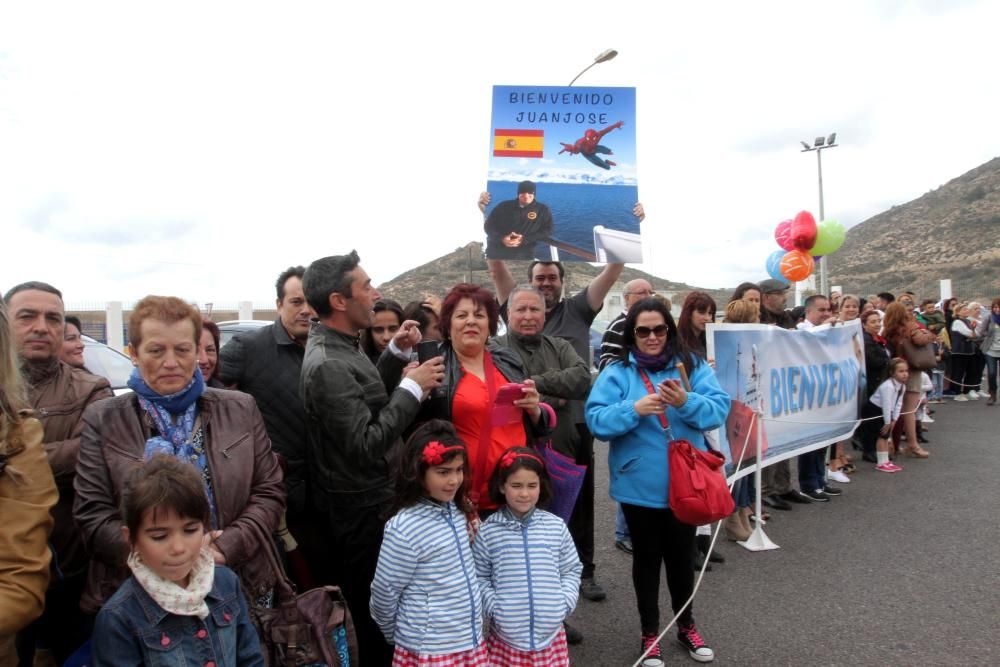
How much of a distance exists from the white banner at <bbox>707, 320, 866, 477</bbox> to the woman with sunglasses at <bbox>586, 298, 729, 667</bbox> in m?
1.52

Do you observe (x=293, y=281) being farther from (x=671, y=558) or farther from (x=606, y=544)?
(x=606, y=544)

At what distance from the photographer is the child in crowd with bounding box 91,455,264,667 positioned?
75.5 inches

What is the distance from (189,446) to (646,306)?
233 centimetres

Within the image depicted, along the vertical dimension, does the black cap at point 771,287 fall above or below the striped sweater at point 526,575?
above

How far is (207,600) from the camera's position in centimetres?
206

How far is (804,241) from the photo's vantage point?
1155 centimetres

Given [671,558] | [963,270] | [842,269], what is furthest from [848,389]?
[842,269]

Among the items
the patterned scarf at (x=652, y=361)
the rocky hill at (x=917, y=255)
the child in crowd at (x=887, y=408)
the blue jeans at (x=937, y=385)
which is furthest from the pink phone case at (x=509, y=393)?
the rocky hill at (x=917, y=255)

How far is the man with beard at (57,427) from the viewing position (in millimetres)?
2512

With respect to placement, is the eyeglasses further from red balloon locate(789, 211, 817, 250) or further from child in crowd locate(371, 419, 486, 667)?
red balloon locate(789, 211, 817, 250)

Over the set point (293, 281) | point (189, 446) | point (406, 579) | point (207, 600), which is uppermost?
point (293, 281)

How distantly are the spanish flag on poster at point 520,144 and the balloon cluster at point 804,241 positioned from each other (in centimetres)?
798

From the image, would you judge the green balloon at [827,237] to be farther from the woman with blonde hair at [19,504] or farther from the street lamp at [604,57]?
the woman with blonde hair at [19,504]

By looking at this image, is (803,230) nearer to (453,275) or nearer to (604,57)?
(604,57)
